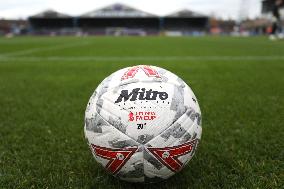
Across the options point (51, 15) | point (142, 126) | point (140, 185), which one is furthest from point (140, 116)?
point (51, 15)

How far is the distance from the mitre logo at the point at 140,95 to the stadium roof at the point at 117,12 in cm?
8222

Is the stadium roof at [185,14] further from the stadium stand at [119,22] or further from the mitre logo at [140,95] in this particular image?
the mitre logo at [140,95]

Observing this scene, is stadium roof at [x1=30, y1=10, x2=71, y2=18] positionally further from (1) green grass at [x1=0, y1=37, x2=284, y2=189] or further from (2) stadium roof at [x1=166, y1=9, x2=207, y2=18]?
(1) green grass at [x1=0, y1=37, x2=284, y2=189]

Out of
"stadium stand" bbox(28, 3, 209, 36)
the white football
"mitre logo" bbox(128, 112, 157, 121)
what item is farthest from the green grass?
"stadium stand" bbox(28, 3, 209, 36)

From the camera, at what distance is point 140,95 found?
7.54 ft

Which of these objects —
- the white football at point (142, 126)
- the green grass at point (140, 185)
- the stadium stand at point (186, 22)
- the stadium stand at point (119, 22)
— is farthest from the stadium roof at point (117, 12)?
the white football at point (142, 126)

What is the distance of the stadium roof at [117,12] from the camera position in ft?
276

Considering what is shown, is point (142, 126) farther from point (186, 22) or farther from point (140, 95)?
point (186, 22)

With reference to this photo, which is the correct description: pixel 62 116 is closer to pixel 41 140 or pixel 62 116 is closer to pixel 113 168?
pixel 41 140

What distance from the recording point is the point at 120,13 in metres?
86.2

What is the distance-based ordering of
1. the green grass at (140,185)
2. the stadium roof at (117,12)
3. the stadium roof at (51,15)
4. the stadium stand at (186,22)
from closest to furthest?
the green grass at (140,185), the stadium stand at (186,22), the stadium roof at (117,12), the stadium roof at (51,15)

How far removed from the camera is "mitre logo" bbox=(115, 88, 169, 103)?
229cm

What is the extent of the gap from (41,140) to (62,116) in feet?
3.16

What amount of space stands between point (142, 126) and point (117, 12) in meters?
86.6
